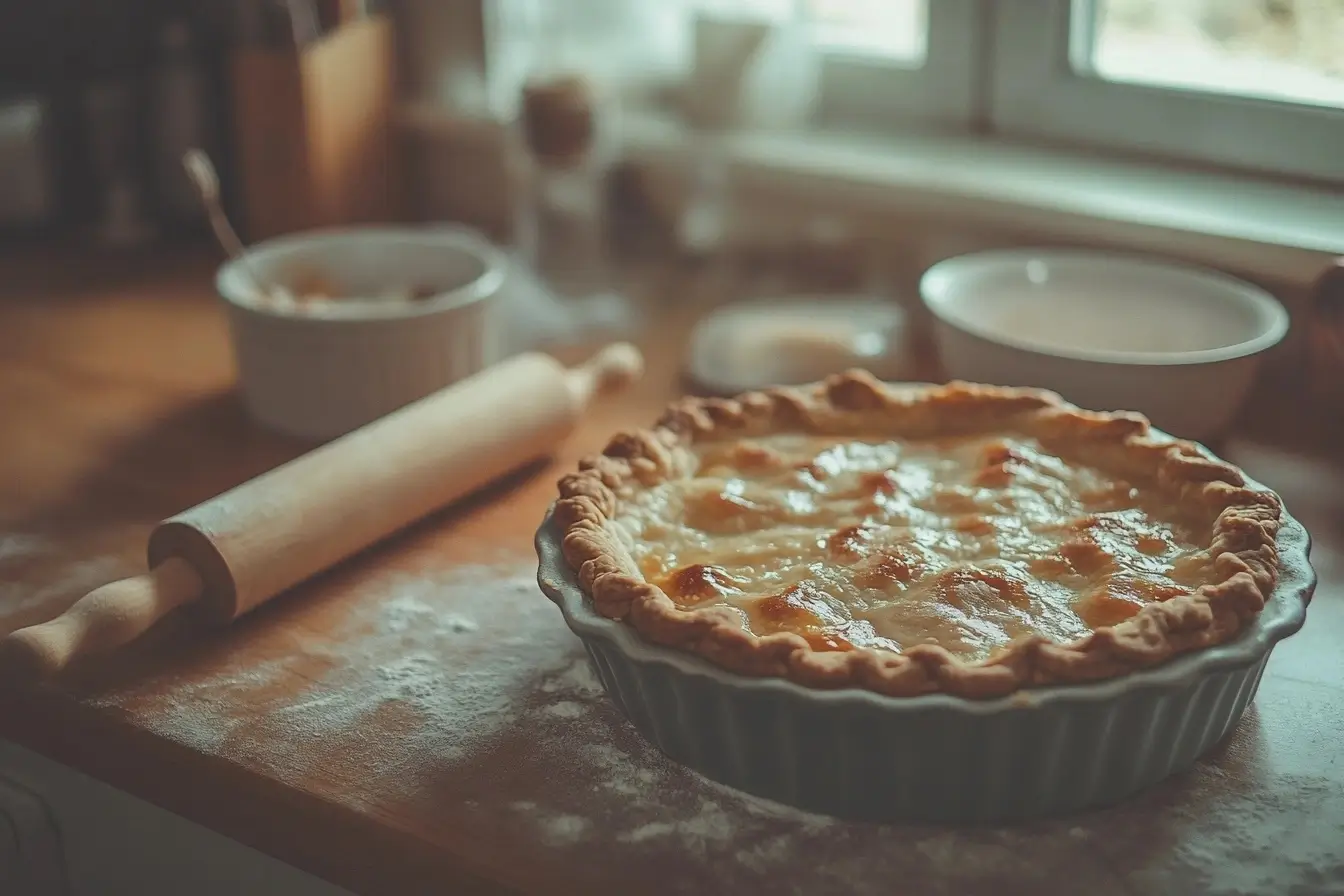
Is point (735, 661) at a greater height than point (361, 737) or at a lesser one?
greater

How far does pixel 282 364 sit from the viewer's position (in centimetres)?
132

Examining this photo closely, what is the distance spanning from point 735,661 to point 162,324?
110cm

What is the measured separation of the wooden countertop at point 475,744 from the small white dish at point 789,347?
18 centimetres

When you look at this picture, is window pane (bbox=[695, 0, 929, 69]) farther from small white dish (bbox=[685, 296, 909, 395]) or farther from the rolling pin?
the rolling pin

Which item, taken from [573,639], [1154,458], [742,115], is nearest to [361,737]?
[573,639]

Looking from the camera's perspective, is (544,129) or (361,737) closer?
(361,737)

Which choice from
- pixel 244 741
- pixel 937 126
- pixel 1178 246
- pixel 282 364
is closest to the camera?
pixel 244 741

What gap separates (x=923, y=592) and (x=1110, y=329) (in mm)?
589

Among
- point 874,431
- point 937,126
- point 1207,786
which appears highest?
point 937,126

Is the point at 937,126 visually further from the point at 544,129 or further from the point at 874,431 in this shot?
the point at 874,431

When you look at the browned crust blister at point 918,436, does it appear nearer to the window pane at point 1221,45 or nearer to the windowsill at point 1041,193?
the windowsill at point 1041,193

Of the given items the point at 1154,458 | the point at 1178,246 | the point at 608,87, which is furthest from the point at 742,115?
the point at 1154,458

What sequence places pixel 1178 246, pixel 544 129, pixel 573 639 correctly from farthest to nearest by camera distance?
1. pixel 544 129
2. pixel 1178 246
3. pixel 573 639

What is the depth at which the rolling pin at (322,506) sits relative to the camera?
0.97m
